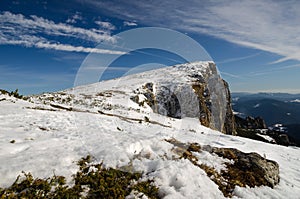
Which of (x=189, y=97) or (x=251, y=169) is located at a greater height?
(x=189, y=97)

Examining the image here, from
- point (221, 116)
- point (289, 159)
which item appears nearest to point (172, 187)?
point (289, 159)

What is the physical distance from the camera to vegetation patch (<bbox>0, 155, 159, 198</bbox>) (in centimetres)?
628

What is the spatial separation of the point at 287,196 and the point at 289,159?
891cm

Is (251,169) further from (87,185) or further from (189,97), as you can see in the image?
(189,97)

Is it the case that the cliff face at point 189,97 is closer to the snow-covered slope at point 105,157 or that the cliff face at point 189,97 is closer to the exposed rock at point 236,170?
the snow-covered slope at point 105,157

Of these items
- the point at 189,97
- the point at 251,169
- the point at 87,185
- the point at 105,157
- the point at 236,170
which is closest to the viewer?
the point at 87,185

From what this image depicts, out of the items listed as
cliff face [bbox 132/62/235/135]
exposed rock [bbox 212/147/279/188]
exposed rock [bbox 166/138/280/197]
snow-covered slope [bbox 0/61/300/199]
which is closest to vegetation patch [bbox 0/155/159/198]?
snow-covered slope [bbox 0/61/300/199]

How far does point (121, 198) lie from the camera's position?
Answer: 21.7 feet

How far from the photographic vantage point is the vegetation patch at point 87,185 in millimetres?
6281

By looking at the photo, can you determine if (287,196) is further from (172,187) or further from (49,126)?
(49,126)

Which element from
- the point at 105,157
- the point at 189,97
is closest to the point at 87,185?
the point at 105,157

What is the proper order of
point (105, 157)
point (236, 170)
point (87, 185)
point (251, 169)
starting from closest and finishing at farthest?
point (87, 185)
point (105, 157)
point (236, 170)
point (251, 169)

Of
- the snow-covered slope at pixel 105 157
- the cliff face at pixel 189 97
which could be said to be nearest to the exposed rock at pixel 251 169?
the snow-covered slope at pixel 105 157

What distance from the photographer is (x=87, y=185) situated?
7.05 metres
